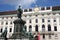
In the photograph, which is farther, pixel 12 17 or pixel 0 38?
pixel 12 17

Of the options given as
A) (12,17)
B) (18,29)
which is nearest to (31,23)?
(12,17)

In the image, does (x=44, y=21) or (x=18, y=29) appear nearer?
(x=18, y=29)

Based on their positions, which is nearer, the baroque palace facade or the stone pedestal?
the stone pedestal

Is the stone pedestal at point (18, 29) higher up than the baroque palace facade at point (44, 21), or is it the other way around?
the baroque palace facade at point (44, 21)

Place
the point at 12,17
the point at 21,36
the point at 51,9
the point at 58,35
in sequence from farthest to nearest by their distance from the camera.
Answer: the point at 12,17 < the point at 51,9 < the point at 58,35 < the point at 21,36

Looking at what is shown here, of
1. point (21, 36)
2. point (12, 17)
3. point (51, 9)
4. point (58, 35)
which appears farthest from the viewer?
point (12, 17)

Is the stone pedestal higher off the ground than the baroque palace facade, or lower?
lower

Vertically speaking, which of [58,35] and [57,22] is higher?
[57,22]

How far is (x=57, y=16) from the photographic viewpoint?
43.0m

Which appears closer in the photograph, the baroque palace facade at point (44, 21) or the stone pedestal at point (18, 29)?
the stone pedestal at point (18, 29)

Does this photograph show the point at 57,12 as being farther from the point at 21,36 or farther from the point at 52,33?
the point at 21,36

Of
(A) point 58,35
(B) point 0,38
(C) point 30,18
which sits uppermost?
(C) point 30,18

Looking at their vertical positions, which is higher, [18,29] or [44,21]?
[44,21]

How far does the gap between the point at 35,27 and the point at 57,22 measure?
22.4 ft
